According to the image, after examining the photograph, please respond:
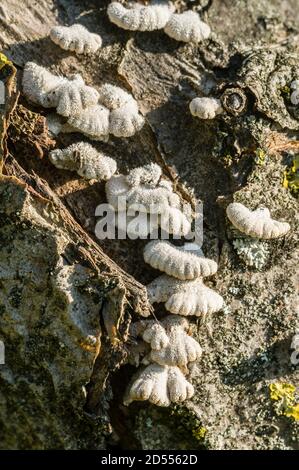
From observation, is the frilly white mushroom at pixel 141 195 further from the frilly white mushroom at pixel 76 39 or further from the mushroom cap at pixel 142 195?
the frilly white mushroom at pixel 76 39

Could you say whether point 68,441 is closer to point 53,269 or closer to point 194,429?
point 194,429

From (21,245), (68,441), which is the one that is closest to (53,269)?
(21,245)

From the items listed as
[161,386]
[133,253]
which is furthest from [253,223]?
[161,386]

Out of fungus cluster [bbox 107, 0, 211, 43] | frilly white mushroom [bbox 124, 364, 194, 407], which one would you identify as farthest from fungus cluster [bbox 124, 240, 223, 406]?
fungus cluster [bbox 107, 0, 211, 43]

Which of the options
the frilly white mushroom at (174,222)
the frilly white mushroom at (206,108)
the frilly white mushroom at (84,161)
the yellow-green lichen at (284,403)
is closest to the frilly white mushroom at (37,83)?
the frilly white mushroom at (84,161)

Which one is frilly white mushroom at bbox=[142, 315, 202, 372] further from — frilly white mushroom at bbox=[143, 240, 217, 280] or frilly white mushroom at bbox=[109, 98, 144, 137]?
frilly white mushroom at bbox=[109, 98, 144, 137]

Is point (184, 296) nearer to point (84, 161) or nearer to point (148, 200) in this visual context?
point (148, 200)
